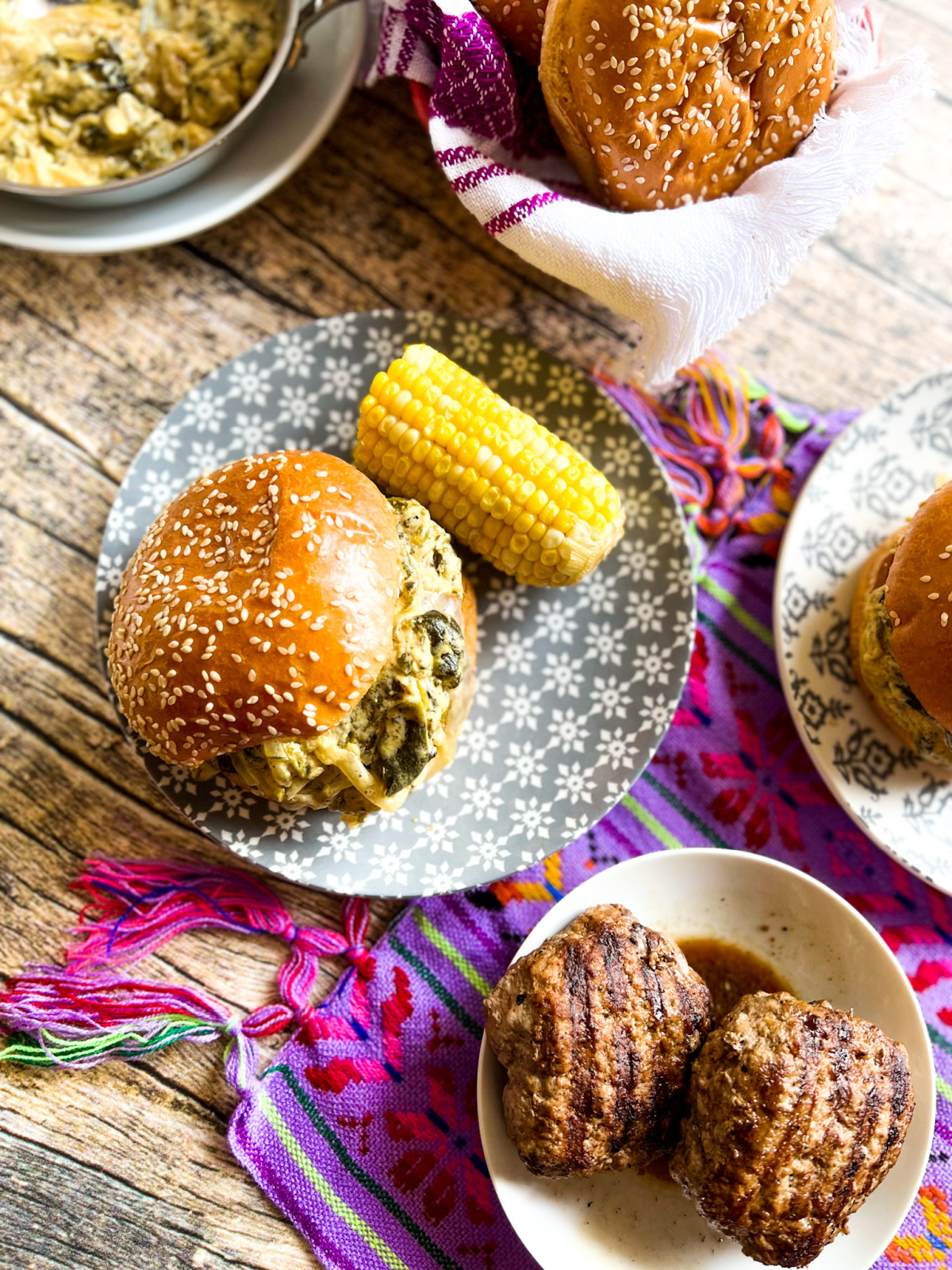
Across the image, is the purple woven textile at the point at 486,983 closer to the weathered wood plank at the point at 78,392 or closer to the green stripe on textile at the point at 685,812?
the green stripe on textile at the point at 685,812

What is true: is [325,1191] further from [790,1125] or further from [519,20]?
[519,20]

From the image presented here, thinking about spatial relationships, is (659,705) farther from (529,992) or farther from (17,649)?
(17,649)

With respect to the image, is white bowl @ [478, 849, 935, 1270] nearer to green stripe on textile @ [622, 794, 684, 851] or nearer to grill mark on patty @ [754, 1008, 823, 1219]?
green stripe on textile @ [622, 794, 684, 851]

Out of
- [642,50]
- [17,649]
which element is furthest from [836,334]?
[17,649]

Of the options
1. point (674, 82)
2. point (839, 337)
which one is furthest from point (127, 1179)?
→ point (839, 337)

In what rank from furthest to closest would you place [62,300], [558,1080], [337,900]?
[62,300]
[337,900]
[558,1080]

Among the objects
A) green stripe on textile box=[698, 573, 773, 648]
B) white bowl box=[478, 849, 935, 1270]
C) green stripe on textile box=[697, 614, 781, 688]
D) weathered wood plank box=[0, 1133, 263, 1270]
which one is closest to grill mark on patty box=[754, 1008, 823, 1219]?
white bowl box=[478, 849, 935, 1270]

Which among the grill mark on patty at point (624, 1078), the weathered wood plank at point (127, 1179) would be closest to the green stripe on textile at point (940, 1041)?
the grill mark on patty at point (624, 1078)
